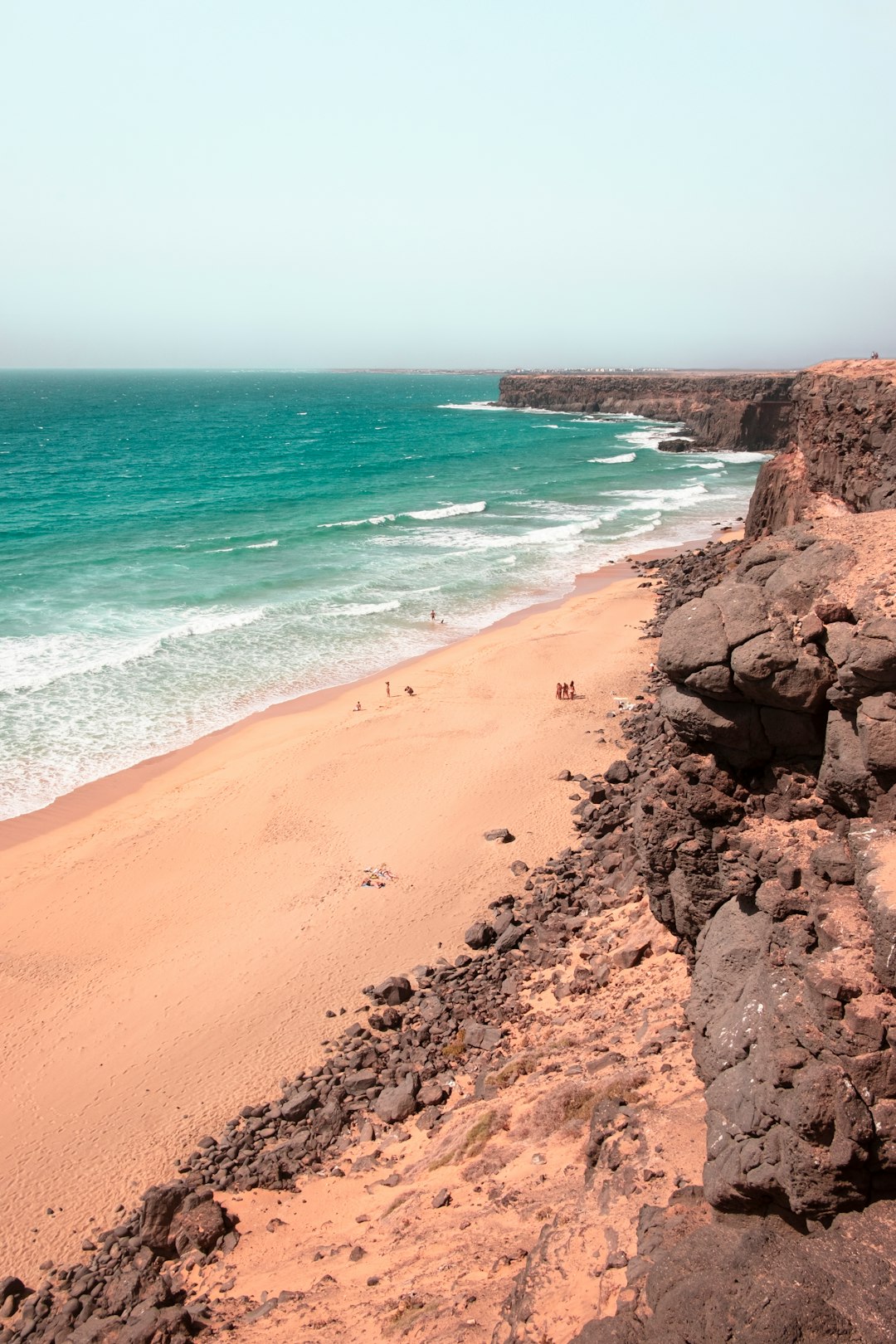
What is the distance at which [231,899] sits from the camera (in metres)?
16.2

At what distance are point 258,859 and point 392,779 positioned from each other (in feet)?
13.4

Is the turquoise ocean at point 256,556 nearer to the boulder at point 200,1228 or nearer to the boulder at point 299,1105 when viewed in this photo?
the boulder at point 299,1105

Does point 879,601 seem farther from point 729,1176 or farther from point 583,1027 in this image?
point 583,1027

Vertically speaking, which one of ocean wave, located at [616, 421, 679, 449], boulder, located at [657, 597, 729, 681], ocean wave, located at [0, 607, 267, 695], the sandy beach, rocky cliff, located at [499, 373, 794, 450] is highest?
rocky cliff, located at [499, 373, 794, 450]

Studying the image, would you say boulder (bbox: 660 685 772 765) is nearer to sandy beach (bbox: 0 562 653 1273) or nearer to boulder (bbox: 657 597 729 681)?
A: boulder (bbox: 657 597 729 681)

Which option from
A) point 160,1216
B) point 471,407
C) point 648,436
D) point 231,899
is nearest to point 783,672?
point 160,1216

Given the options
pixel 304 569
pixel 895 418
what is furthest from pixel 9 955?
pixel 304 569

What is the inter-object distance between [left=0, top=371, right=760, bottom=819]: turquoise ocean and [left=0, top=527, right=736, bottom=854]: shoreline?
1.49 feet

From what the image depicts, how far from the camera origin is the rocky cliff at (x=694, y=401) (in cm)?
8575

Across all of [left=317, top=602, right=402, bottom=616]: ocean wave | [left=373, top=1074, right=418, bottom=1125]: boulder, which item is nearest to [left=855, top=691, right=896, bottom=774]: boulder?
[left=373, top=1074, right=418, bottom=1125]: boulder

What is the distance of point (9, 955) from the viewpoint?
49.0ft

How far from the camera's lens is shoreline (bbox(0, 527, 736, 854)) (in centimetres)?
1964

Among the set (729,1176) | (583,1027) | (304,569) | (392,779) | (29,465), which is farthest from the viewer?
(29,465)

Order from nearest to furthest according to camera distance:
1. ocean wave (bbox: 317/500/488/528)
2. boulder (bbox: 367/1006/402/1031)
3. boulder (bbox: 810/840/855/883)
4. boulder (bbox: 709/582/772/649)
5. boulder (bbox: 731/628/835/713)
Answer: boulder (bbox: 810/840/855/883) < boulder (bbox: 731/628/835/713) < boulder (bbox: 709/582/772/649) < boulder (bbox: 367/1006/402/1031) < ocean wave (bbox: 317/500/488/528)
